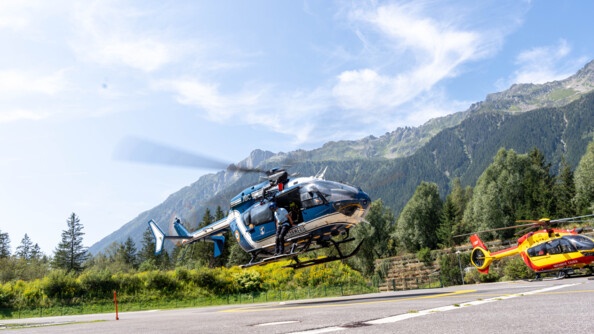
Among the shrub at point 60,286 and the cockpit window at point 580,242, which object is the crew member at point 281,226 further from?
the shrub at point 60,286

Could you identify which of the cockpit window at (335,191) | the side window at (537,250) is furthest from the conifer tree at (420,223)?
the cockpit window at (335,191)

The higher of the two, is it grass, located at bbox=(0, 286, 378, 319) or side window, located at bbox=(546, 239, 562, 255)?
side window, located at bbox=(546, 239, 562, 255)

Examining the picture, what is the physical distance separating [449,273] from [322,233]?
109ft

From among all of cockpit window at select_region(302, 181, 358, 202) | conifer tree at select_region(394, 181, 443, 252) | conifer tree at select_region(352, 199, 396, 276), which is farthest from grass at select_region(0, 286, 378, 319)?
conifer tree at select_region(394, 181, 443, 252)

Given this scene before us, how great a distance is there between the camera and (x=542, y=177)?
71.6m

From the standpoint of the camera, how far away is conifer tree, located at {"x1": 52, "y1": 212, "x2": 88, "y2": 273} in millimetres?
94000

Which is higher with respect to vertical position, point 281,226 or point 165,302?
point 281,226

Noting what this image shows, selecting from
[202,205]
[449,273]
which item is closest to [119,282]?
[202,205]

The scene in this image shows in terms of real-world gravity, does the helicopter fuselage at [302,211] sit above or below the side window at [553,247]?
above

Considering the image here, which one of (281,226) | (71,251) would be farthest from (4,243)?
(281,226)

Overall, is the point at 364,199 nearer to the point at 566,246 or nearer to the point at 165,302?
the point at 566,246

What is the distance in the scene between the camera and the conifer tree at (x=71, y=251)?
94000 millimetres

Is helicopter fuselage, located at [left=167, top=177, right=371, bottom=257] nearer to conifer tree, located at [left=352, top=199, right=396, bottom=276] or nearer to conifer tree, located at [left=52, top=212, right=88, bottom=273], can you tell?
conifer tree, located at [left=352, top=199, right=396, bottom=276]

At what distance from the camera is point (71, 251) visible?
320 feet
